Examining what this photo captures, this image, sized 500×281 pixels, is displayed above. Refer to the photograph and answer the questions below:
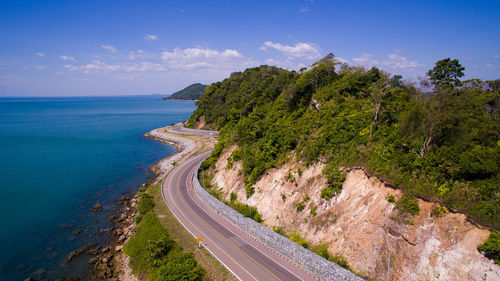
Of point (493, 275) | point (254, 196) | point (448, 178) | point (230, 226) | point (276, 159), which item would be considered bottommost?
point (230, 226)

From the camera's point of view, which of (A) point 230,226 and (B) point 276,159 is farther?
(B) point 276,159

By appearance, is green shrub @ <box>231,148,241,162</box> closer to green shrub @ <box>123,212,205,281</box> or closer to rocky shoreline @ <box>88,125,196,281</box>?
green shrub @ <box>123,212,205,281</box>

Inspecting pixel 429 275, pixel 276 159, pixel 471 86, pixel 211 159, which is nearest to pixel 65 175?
pixel 211 159

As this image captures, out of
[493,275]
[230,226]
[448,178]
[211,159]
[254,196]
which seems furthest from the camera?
[211,159]

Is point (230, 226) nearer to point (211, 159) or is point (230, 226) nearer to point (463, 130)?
point (211, 159)

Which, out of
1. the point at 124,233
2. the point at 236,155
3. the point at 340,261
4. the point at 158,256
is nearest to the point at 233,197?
the point at 236,155

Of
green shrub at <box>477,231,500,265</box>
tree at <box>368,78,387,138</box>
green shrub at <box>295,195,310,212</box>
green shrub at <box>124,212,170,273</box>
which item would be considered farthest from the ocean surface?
tree at <box>368,78,387,138</box>
